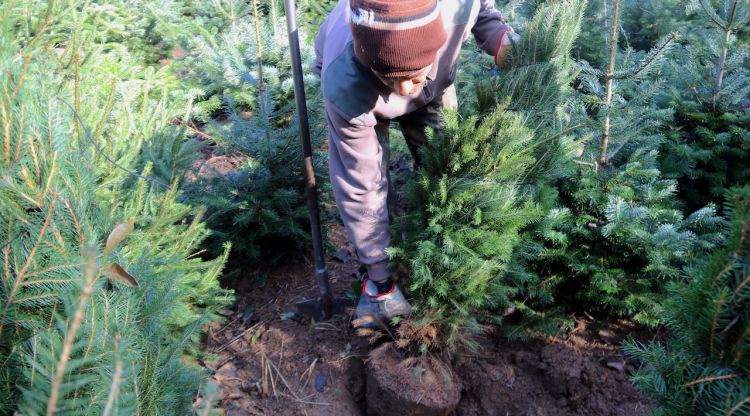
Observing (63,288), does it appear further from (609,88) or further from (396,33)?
(609,88)

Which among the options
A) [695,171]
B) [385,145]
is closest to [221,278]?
[385,145]

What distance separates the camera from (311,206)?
3055 mm

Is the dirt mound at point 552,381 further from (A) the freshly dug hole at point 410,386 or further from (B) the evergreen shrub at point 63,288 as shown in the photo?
(B) the evergreen shrub at point 63,288

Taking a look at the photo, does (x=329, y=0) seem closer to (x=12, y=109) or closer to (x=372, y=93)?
(x=372, y=93)

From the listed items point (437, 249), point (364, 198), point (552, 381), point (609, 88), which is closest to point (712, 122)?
point (609, 88)

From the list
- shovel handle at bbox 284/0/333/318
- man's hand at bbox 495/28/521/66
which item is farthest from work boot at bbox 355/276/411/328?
man's hand at bbox 495/28/521/66

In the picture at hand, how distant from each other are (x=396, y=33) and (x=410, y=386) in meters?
1.70

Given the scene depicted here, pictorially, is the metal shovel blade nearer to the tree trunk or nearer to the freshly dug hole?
the freshly dug hole

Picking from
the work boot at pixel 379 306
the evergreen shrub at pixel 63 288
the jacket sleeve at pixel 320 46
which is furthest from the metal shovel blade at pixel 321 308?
the jacket sleeve at pixel 320 46

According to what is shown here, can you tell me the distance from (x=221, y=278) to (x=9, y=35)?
2055 mm

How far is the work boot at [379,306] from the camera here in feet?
8.78

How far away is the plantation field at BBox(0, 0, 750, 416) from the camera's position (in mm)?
1479

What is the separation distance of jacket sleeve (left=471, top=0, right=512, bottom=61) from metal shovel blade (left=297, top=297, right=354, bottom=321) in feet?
5.79

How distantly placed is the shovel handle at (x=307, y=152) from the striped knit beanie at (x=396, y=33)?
667mm
